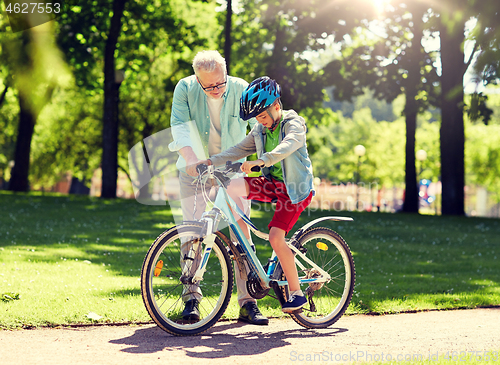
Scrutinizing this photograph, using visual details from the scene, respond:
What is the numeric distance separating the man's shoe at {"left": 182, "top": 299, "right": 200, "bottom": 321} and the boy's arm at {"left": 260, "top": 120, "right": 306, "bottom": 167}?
1274 millimetres

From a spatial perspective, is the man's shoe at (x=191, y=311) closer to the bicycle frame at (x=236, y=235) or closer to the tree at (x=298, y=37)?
the bicycle frame at (x=236, y=235)

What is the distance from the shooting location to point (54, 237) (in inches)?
392

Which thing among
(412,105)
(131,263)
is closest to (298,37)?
(412,105)

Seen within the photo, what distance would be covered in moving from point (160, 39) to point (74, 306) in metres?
19.9

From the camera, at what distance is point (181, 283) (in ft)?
14.6

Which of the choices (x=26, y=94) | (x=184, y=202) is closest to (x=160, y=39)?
(x=26, y=94)

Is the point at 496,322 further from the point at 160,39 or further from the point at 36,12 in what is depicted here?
the point at 160,39

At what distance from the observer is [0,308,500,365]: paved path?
3717 mm

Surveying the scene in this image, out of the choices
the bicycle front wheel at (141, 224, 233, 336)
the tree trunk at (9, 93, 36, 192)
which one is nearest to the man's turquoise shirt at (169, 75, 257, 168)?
the bicycle front wheel at (141, 224, 233, 336)

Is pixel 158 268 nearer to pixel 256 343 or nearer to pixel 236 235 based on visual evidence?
pixel 236 235

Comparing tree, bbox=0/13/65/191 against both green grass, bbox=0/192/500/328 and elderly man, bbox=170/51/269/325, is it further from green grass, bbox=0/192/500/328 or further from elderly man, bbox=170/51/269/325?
elderly man, bbox=170/51/269/325

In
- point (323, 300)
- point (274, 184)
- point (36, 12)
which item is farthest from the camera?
point (36, 12)

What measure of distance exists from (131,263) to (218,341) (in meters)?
3.82

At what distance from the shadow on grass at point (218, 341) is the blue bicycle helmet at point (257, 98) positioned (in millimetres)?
1671
